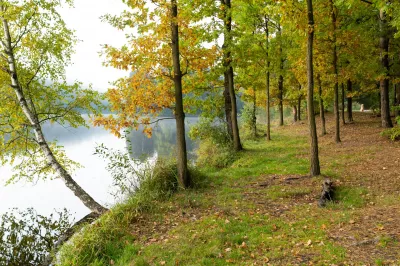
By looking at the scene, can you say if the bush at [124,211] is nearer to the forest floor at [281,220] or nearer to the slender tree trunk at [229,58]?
the forest floor at [281,220]

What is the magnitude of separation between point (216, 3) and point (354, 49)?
22.7ft

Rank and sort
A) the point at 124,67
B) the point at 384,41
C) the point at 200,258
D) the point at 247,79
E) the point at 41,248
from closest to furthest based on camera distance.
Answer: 1. the point at 200,258
2. the point at 41,248
3. the point at 124,67
4. the point at 384,41
5. the point at 247,79

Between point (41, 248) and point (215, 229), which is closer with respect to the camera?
point (215, 229)

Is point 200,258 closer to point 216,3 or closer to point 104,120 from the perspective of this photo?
point 104,120

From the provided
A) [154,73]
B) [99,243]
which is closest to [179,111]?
[154,73]

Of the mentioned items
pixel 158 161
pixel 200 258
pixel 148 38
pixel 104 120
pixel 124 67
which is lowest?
pixel 200 258

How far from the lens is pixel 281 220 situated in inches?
258

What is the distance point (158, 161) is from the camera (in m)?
10.1

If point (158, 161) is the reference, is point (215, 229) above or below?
below

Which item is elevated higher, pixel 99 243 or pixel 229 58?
pixel 229 58

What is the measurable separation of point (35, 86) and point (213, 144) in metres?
9.25

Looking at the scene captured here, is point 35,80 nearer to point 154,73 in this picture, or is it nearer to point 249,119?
point 154,73

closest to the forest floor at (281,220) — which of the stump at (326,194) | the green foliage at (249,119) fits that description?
the stump at (326,194)

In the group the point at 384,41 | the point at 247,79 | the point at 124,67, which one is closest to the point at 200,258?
the point at 124,67
